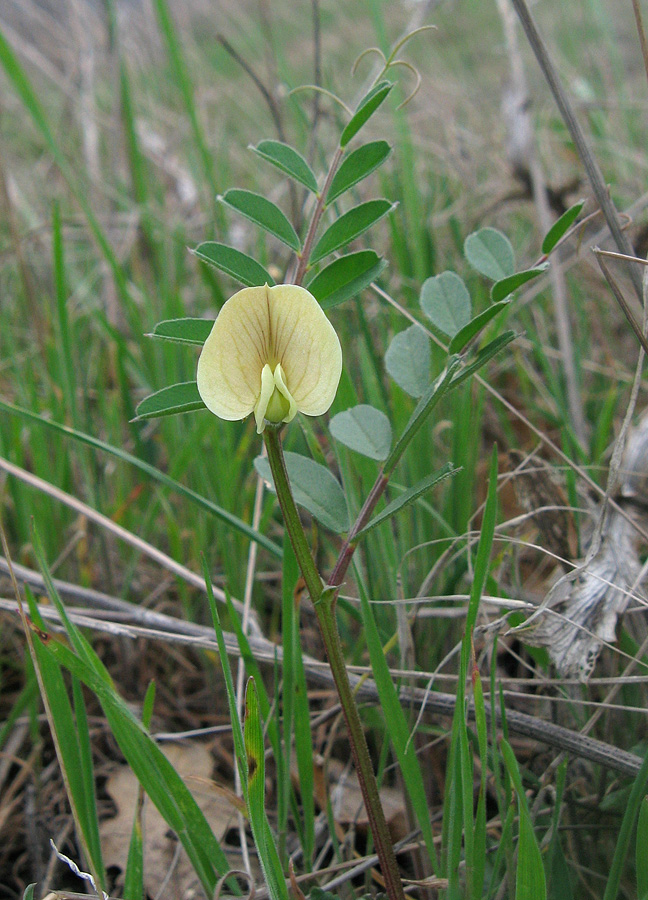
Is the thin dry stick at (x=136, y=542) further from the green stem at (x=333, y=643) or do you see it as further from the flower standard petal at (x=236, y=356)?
the flower standard petal at (x=236, y=356)

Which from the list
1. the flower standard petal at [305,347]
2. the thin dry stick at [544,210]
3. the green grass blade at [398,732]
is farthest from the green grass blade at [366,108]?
the thin dry stick at [544,210]

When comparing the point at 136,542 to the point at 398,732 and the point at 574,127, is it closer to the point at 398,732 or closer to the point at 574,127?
the point at 398,732

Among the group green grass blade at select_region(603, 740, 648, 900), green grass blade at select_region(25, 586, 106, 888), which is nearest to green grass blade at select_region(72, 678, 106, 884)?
green grass blade at select_region(25, 586, 106, 888)

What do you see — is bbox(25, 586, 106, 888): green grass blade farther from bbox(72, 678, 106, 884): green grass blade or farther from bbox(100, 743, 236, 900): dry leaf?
bbox(100, 743, 236, 900): dry leaf

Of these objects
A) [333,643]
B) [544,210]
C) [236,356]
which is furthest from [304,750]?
[544,210]

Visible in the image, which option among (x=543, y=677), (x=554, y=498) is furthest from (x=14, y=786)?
(x=554, y=498)
